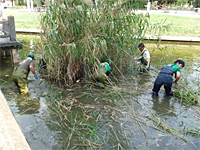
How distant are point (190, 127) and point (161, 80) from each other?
1.42 meters

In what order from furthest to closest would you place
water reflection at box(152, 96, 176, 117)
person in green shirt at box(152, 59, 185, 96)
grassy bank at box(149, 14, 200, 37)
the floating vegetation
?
grassy bank at box(149, 14, 200, 37) < person in green shirt at box(152, 59, 185, 96) < the floating vegetation < water reflection at box(152, 96, 176, 117)

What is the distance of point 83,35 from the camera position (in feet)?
17.0

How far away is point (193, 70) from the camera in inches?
293

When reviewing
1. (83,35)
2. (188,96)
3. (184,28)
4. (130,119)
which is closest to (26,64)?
(83,35)

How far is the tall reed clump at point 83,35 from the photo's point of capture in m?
4.89

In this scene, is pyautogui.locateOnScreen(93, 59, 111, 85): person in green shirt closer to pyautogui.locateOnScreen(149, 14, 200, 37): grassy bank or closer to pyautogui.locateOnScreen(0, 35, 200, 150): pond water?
pyautogui.locateOnScreen(0, 35, 200, 150): pond water

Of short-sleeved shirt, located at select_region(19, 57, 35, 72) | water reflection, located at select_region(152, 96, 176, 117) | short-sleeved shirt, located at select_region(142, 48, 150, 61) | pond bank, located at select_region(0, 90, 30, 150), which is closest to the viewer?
pond bank, located at select_region(0, 90, 30, 150)

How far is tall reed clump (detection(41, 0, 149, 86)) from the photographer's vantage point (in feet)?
16.0

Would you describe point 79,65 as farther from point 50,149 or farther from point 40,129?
point 50,149

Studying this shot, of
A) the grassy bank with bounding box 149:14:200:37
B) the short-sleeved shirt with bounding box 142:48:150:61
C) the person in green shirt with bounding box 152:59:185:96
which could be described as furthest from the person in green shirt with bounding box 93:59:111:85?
the grassy bank with bounding box 149:14:200:37

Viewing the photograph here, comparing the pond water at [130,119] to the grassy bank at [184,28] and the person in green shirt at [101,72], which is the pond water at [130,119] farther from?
the grassy bank at [184,28]

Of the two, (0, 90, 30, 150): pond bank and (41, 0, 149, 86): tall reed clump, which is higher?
(41, 0, 149, 86): tall reed clump

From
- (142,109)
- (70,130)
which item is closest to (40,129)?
(70,130)

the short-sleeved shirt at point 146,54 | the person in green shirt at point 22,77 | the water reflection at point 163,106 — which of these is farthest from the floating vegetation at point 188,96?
the person in green shirt at point 22,77
